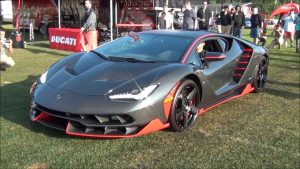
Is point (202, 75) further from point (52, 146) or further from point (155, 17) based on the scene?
point (155, 17)

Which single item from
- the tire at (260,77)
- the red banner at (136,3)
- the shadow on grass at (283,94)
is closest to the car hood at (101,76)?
the tire at (260,77)

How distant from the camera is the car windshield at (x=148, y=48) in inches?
182

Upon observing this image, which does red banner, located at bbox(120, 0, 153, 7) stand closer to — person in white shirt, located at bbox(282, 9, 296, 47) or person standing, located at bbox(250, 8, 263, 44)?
person standing, located at bbox(250, 8, 263, 44)

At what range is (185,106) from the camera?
14.2 ft

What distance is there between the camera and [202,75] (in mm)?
4637

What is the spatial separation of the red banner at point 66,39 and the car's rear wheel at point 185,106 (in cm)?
883

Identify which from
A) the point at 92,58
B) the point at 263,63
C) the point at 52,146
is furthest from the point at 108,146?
the point at 263,63

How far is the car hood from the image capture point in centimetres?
394

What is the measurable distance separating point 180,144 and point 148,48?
1.48m

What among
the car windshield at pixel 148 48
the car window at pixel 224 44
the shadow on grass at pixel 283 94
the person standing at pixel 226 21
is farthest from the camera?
the person standing at pixel 226 21

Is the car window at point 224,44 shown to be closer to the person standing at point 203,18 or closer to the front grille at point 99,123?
the front grille at point 99,123

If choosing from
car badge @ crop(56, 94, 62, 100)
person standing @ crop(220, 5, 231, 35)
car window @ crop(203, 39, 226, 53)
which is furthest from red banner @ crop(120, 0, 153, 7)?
car badge @ crop(56, 94, 62, 100)

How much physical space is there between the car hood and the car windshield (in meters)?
0.24

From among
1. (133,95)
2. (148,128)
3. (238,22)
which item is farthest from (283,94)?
(238,22)
